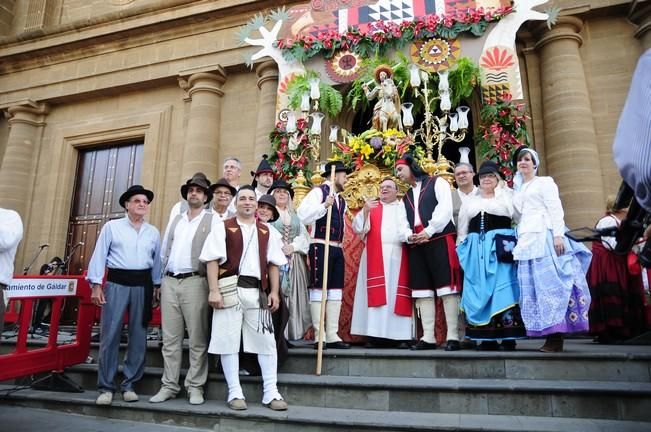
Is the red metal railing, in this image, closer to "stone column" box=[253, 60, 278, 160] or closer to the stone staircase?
the stone staircase

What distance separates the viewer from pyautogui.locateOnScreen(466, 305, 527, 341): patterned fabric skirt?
14.5 feet

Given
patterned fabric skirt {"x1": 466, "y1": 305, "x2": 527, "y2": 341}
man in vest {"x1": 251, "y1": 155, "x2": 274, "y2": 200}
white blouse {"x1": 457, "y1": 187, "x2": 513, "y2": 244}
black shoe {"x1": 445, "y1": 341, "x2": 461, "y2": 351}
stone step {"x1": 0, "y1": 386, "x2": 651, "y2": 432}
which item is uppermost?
man in vest {"x1": 251, "y1": 155, "x2": 274, "y2": 200}

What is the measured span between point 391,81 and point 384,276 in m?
4.06

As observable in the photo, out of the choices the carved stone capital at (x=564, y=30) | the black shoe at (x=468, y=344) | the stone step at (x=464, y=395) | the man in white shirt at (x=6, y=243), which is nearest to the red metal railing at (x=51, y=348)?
the man in white shirt at (x=6, y=243)

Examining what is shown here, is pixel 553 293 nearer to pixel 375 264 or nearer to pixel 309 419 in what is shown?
pixel 375 264

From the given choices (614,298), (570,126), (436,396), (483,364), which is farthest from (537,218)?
(570,126)

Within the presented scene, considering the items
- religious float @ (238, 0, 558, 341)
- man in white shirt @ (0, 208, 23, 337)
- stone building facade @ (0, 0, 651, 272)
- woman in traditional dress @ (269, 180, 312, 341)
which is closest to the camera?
man in white shirt @ (0, 208, 23, 337)

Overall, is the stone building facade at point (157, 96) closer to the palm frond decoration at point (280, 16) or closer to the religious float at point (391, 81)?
the palm frond decoration at point (280, 16)

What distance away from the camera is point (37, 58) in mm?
12891

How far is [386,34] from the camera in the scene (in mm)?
8594

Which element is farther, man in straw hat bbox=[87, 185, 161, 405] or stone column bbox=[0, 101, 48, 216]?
stone column bbox=[0, 101, 48, 216]

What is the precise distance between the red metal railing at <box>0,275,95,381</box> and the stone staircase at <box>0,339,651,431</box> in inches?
15.7

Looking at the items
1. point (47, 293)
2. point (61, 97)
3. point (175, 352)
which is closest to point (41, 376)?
point (47, 293)

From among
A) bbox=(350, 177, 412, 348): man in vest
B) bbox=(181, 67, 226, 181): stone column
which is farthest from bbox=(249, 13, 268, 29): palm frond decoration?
bbox=(350, 177, 412, 348): man in vest
